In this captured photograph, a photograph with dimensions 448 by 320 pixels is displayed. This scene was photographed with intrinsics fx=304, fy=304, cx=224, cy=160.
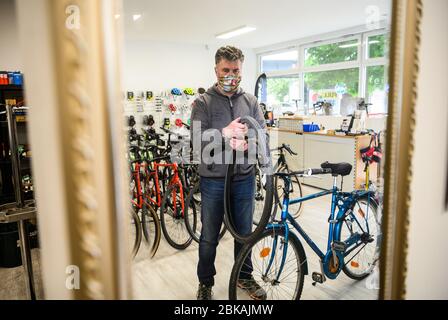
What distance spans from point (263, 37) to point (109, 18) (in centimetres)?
682

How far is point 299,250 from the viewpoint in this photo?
75.4 inches

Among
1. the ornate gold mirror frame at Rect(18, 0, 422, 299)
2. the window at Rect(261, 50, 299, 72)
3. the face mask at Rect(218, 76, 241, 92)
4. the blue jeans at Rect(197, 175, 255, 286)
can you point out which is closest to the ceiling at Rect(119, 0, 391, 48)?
the window at Rect(261, 50, 299, 72)

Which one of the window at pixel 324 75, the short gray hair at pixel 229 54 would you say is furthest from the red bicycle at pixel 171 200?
the window at pixel 324 75

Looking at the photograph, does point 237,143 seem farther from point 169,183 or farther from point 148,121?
point 148,121

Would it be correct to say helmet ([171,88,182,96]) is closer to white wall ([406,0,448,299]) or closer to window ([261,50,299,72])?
Answer: window ([261,50,299,72])

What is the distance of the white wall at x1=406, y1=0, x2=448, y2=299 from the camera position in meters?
0.97

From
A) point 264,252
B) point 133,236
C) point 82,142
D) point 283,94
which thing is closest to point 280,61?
point 283,94

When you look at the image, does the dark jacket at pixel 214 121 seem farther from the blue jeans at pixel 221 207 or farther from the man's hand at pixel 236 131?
the man's hand at pixel 236 131

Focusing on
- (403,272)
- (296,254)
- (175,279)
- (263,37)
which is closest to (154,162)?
(175,279)

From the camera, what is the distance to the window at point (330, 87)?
21.3 ft

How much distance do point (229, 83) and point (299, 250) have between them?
1118 millimetres

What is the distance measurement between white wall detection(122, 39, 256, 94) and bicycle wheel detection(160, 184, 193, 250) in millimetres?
3711

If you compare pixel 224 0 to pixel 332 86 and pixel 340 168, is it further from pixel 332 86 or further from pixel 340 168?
pixel 332 86

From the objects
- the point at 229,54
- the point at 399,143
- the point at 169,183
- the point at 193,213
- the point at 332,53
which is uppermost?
the point at 332,53
